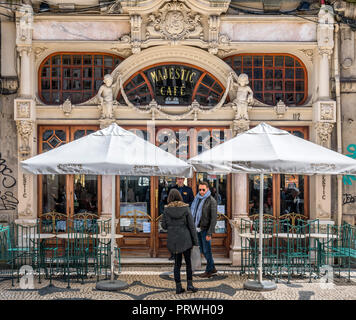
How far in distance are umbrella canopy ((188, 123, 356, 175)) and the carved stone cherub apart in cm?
334

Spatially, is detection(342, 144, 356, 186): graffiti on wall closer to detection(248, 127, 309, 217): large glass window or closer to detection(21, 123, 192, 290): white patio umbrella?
detection(248, 127, 309, 217): large glass window

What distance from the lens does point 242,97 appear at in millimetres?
11008

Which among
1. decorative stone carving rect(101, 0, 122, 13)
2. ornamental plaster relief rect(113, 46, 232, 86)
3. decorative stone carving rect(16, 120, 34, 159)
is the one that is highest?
decorative stone carving rect(101, 0, 122, 13)

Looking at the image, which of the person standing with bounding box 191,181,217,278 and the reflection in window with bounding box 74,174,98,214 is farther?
the reflection in window with bounding box 74,174,98,214

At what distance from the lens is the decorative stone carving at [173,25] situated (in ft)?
36.0

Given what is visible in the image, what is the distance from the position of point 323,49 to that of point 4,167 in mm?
7668

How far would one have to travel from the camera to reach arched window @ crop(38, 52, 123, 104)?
448 inches

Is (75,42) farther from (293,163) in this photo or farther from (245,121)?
(293,163)

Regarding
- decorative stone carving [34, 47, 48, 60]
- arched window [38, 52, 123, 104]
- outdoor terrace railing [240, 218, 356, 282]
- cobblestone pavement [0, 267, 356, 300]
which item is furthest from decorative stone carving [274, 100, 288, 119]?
decorative stone carving [34, 47, 48, 60]

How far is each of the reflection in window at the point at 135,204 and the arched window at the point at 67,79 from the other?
2.25 metres

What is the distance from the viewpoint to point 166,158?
8.22 metres

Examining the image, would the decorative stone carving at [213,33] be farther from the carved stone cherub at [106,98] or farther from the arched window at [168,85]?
the carved stone cherub at [106,98]

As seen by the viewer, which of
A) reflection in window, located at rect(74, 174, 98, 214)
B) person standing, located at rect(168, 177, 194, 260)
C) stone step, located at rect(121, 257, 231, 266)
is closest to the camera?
person standing, located at rect(168, 177, 194, 260)

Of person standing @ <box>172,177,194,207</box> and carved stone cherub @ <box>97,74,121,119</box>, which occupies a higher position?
carved stone cherub @ <box>97,74,121,119</box>
